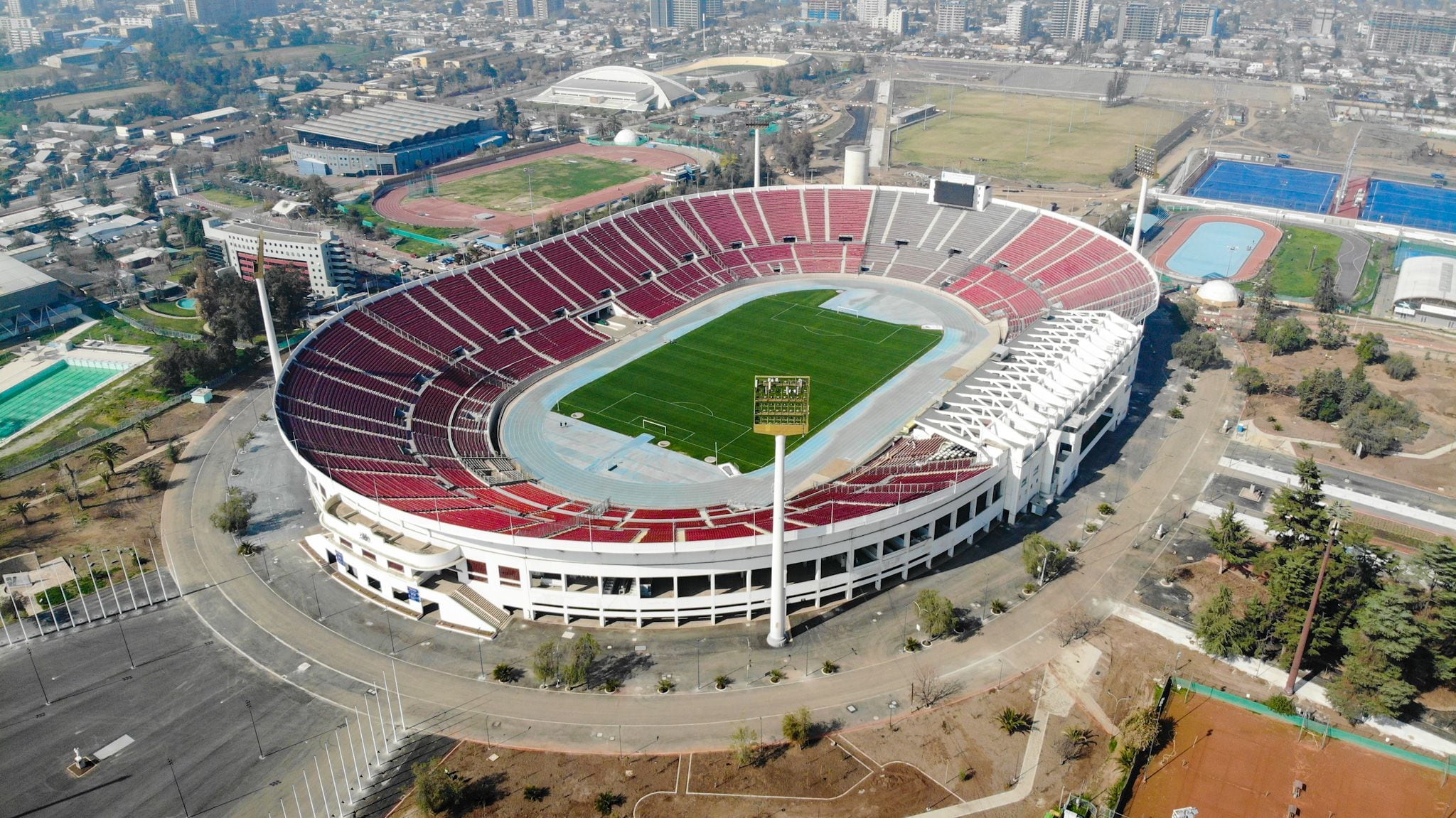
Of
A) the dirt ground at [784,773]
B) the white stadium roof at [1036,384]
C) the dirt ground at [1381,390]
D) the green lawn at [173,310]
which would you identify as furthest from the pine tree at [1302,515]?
the green lawn at [173,310]

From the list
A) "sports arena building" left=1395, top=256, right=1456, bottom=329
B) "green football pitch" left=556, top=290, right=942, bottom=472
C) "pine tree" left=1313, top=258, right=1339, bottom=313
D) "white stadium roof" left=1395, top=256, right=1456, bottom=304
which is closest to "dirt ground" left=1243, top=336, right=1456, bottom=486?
"pine tree" left=1313, top=258, right=1339, bottom=313

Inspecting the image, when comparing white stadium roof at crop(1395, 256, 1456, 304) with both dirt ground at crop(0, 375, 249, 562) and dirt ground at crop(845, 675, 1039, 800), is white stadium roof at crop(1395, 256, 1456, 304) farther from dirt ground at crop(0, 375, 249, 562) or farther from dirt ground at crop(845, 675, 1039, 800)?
dirt ground at crop(0, 375, 249, 562)

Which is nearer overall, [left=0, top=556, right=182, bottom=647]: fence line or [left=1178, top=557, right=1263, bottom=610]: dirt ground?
[left=0, top=556, right=182, bottom=647]: fence line

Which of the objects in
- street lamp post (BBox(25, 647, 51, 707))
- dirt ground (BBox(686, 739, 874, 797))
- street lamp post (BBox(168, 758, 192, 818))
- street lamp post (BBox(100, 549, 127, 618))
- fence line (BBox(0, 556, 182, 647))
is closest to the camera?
street lamp post (BBox(168, 758, 192, 818))

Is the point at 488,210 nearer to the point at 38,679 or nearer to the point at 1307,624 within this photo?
the point at 38,679

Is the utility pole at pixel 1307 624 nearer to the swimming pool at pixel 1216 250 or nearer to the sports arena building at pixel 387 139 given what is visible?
the swimming pool at pixel 1216 250
